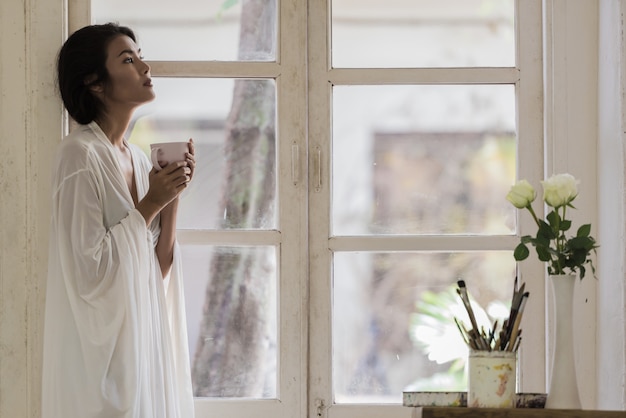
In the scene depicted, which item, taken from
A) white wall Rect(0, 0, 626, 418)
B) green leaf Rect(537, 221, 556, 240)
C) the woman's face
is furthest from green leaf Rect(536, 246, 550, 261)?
the woman's face

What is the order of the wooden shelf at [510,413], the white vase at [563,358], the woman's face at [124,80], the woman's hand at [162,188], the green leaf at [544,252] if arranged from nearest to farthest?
the wooden shelf at [510,413] < the white vase at [563,358] < the green leaf at [544,252] < the woman's hand at [162,188] < the woman's face at [124,80]

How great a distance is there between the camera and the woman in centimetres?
231

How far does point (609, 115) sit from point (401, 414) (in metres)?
0.95

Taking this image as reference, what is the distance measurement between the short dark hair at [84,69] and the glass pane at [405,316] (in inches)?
30.2

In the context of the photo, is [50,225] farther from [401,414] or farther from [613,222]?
[613,222]

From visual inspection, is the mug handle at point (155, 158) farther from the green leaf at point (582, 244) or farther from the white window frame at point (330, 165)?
the green leaf at point (582, 244)

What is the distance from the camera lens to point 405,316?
2.76 meters

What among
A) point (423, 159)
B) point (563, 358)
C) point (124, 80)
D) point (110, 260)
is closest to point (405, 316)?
point (423, 159)

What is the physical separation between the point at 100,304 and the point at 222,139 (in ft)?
2.16

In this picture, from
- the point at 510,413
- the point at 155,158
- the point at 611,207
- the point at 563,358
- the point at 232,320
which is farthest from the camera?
the point at 232,320

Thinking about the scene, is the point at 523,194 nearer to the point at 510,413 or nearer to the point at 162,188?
the point at 510,413

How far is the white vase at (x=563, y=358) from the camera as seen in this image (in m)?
2.05

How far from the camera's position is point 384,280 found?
2.77m

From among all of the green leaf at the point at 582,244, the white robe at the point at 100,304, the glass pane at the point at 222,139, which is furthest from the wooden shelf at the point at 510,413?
the glass pane at the point at 222,139
